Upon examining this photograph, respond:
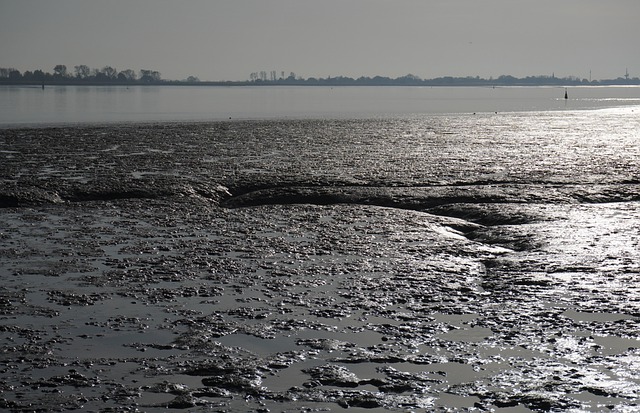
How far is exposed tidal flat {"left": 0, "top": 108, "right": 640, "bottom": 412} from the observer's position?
Result: 5691 mm

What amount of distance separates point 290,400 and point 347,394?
0.38 metres

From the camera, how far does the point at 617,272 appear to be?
8.79 metres

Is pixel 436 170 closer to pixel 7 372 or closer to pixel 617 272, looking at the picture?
pixel 617 272

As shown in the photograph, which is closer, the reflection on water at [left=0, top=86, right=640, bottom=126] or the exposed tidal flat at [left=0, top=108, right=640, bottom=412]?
the exposed tidal flat at [left=0, top=108, right=640, bottom=412]

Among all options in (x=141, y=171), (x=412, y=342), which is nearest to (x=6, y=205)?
(x=141, y=171)

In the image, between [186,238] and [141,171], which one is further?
[141,171]

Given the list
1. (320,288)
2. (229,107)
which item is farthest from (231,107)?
(320,288)

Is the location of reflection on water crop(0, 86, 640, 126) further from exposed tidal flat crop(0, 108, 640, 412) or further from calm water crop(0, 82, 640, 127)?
exposed tidal flat crop(0, 108, 640, 412)

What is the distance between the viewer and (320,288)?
331 inches

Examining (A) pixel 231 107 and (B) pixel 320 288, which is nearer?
(B) pixel 320 288

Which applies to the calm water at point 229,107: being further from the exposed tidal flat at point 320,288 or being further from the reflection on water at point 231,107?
the exposed tidal flat at point 320,288

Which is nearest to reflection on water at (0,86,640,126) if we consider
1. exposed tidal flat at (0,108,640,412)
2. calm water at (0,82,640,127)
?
calm water at (0,82,640,127)

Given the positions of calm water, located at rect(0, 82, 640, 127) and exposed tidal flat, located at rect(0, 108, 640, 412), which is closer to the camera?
exposed tidal flat, located at rect(0, 108, 640, 412)

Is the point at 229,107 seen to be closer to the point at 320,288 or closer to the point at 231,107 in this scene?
the point at 231,107
